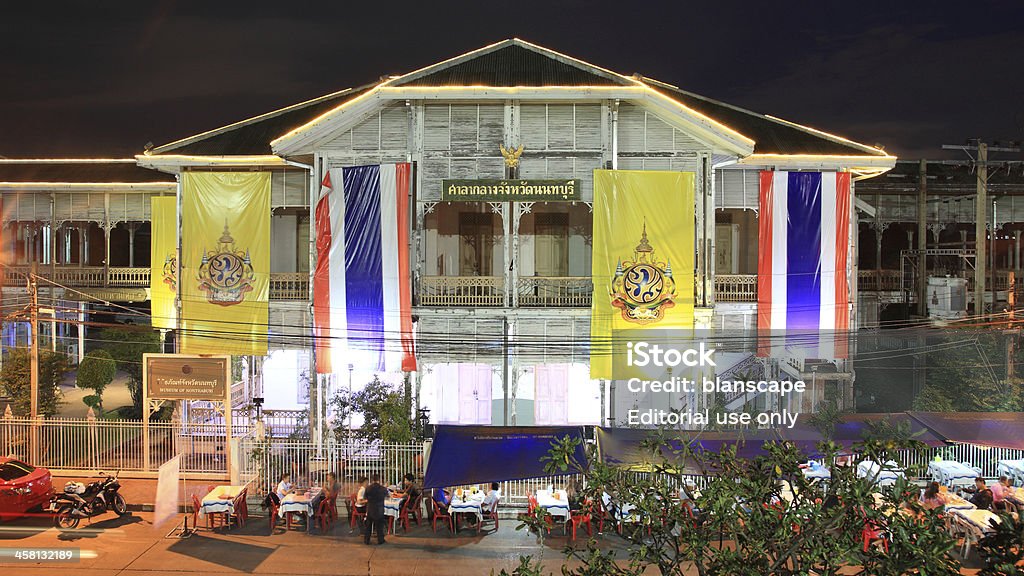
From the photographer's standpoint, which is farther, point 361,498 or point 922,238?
point 922,238

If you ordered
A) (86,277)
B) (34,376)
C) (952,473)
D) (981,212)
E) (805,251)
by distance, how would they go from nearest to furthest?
(952,473), (34,376), (805,251), (981,212), (86,277)

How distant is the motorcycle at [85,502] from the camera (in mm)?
16938

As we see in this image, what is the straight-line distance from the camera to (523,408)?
81.6ft

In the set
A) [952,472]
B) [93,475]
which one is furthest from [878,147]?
[93,475]

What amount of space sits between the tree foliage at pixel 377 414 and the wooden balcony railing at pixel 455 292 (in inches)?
109

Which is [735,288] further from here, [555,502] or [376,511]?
[376,511]

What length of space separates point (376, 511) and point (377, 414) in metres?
4.36

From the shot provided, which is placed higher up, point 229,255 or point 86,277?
point 229,255

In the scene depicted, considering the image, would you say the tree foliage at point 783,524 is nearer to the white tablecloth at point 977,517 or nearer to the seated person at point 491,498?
the white tablecloth at point 977,517

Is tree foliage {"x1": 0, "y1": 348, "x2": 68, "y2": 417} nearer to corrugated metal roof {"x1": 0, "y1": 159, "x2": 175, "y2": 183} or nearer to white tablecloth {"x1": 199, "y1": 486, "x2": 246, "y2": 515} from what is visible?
corrugated metal roof {"x1": 0, "y1": 159, "x2": 175, "y2": 183}

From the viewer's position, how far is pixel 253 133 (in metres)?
25.4

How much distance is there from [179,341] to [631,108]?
1461cm

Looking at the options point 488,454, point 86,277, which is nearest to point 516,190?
point 488,454

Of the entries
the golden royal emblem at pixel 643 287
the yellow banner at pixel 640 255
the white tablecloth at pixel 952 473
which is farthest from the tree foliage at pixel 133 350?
the white tablecloth at pixel 952 473
